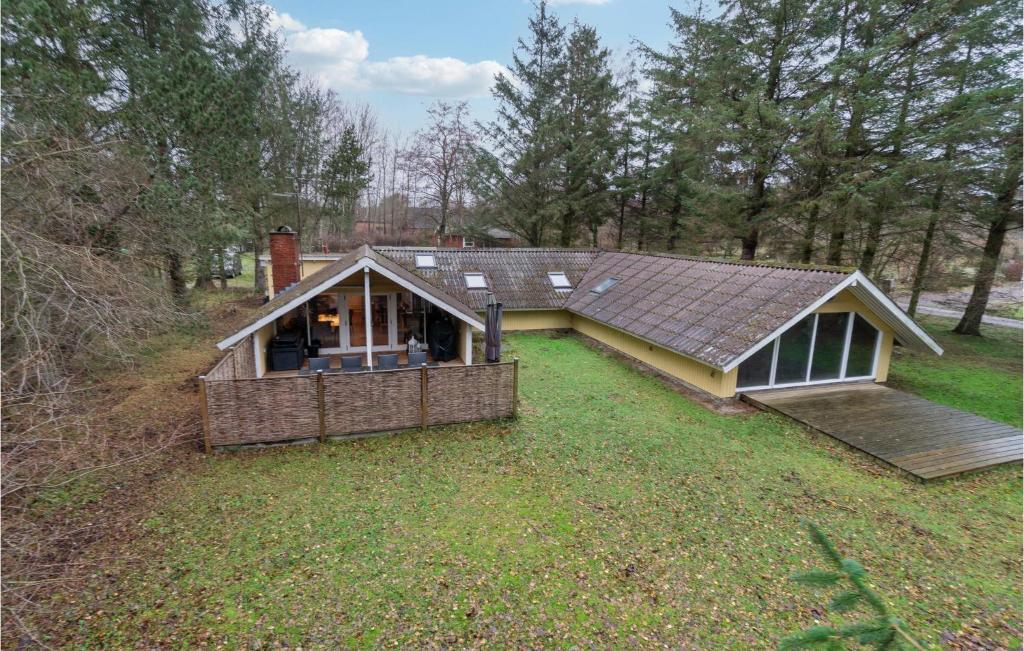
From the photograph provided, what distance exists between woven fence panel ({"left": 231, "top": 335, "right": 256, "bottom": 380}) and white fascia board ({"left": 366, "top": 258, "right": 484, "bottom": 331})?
3.05 meters

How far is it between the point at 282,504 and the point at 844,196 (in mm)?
16802

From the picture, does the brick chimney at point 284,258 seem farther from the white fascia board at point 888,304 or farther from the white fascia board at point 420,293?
the white fascia board at point 888,304

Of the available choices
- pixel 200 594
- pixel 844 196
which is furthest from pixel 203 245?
pixel 844 196

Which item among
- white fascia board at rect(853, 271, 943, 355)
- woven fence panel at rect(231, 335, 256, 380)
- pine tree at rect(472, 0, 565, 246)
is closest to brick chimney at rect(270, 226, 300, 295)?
woven fence panel at rect(231, 335, 256, 380)

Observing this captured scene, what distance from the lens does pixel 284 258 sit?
496 inches

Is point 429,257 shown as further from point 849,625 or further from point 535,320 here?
point 849,625

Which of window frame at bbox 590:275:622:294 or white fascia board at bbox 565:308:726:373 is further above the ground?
window frame at bbox 590:275:622:294

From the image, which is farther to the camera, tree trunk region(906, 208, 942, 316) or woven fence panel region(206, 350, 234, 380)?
tree trunk region(906, 208, 942, 316)

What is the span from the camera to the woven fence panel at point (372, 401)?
7.51 m

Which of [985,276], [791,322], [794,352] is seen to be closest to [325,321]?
[791,322]

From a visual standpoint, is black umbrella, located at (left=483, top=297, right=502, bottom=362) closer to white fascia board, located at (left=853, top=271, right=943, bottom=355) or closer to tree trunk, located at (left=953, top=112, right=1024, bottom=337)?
white fascia board, located at (left=853, top=271, right=943, bottom=355)

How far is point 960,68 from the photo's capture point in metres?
13.0

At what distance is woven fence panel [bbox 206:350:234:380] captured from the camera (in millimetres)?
7238

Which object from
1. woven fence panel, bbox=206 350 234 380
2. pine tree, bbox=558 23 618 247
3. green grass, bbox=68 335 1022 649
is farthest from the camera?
pine tree, bbox=558 23 618 247
